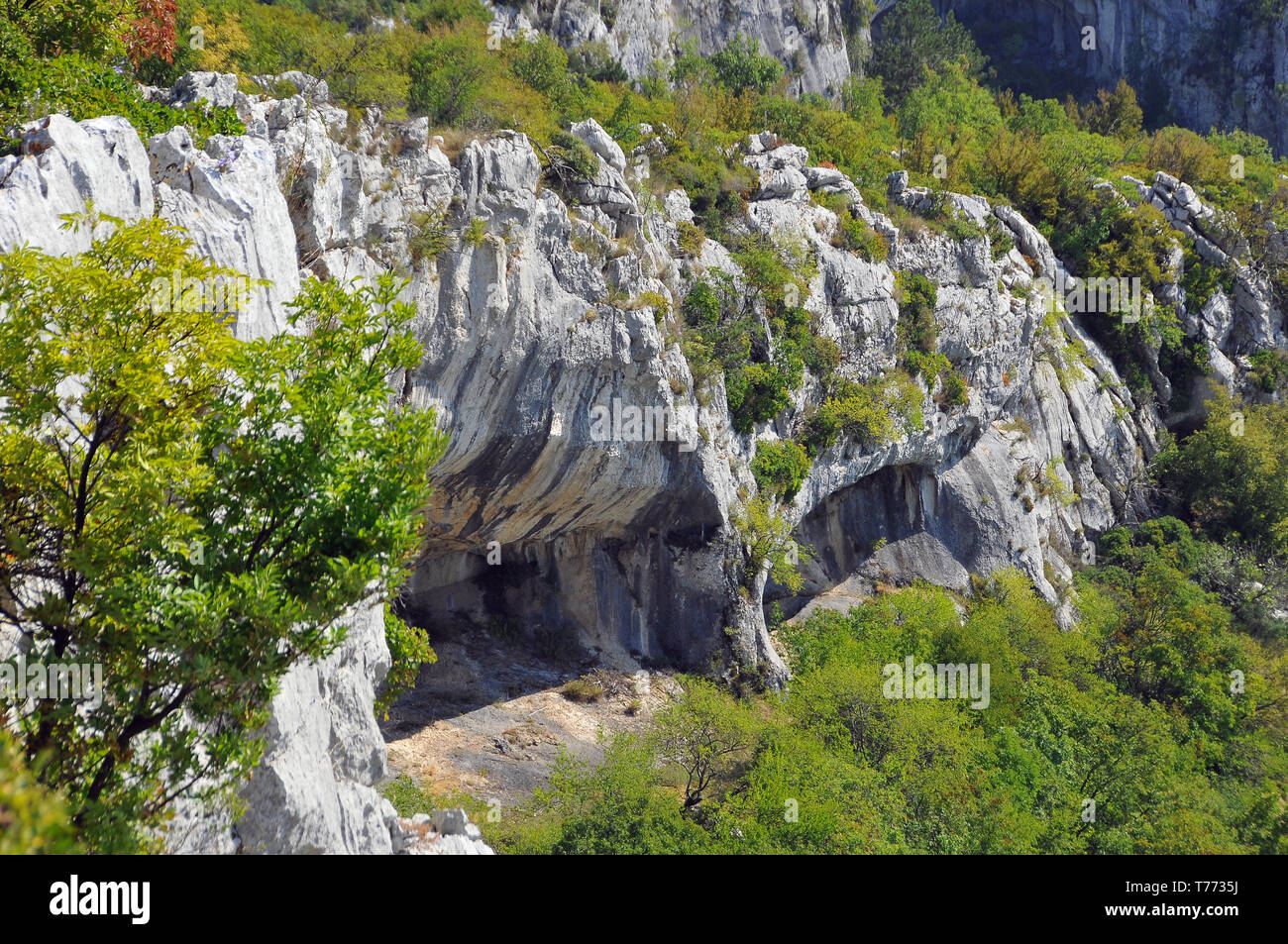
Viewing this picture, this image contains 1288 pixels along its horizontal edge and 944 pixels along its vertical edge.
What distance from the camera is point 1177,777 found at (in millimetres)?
24453

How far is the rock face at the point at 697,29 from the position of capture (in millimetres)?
44656

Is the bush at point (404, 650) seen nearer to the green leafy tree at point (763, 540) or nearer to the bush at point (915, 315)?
the green leafy tree at point (763, 540)

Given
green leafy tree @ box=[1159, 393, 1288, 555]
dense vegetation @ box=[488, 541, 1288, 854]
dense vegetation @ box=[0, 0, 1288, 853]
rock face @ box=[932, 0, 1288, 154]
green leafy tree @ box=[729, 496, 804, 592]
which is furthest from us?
rock face @ box=[932, 0, 1288, 154]

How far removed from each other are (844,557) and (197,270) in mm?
28926

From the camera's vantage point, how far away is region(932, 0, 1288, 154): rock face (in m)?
60.0

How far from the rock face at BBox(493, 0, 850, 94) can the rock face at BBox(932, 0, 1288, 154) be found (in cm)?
2096

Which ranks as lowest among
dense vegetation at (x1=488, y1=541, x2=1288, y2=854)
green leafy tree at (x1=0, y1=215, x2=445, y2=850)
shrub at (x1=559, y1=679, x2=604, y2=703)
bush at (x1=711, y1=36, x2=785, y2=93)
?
dense vegetation at (x1=488, y1=541, x2=1288, y2=854)

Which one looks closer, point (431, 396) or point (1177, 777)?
point (431, 396)

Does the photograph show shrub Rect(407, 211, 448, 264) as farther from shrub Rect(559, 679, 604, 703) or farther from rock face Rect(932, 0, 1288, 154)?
rock face Rect(932, 0, 1288, 154)

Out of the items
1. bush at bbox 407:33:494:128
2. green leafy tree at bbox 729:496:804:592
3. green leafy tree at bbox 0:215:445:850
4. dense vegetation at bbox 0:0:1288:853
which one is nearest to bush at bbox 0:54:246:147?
dense vegetation at bbox 0:0:1288:853

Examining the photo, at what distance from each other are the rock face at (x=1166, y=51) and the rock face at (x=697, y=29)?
20962 millimetres

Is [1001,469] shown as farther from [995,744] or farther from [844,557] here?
[995,744]

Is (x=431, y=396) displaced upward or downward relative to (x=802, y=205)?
downward
